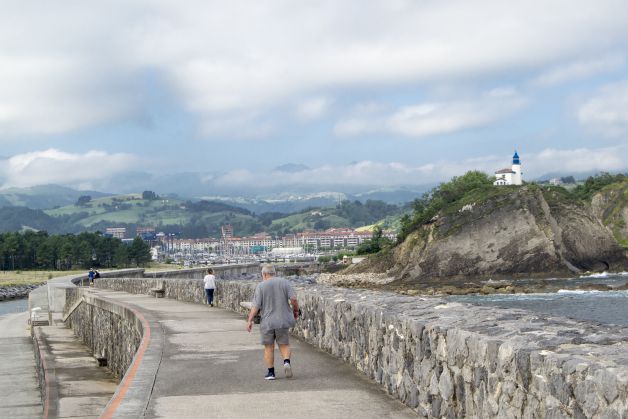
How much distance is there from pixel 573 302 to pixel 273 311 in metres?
65.1

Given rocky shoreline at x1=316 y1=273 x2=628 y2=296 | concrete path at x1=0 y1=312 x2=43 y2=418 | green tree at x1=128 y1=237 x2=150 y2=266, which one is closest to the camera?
concrete path at x1=0 y1=312 x2=43 y2=418

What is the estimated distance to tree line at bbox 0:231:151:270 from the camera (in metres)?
161

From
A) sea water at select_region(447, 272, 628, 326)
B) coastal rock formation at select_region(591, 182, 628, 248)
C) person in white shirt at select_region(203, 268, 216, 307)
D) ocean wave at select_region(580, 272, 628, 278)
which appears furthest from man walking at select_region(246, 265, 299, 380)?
coastal rock formation at select_region(591, 182, 628, 248)

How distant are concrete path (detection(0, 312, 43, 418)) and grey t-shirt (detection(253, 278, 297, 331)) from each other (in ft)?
43.4

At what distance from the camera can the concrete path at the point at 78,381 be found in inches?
742

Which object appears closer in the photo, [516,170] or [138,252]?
[516,170]

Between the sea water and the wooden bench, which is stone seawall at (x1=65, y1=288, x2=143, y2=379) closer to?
the wooden bench

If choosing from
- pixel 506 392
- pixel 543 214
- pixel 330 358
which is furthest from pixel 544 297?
pixel 506 392

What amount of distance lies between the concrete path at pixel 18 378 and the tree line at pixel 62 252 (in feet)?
379

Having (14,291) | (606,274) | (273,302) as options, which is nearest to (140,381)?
(273,302)

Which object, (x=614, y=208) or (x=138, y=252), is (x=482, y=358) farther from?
(x=138, y=252)

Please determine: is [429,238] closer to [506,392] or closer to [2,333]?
[2,333]

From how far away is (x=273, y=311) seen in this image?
11.2 metres

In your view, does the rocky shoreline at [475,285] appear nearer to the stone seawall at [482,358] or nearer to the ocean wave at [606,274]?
the ocean wave at [606,274]
